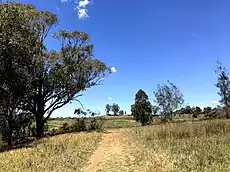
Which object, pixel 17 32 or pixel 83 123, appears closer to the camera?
pixel 17 32

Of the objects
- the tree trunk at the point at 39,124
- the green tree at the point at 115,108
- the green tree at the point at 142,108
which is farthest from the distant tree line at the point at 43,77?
the green tree at the point at 115,108

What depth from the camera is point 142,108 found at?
68.5 m

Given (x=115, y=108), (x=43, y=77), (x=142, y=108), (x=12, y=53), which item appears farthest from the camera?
(x=115, y=108)

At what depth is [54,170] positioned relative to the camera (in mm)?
15828

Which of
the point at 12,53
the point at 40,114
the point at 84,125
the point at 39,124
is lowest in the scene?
the point at 84,125

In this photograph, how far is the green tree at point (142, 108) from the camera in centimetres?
6800

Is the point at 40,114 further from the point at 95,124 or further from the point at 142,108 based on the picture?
the point at 142,108

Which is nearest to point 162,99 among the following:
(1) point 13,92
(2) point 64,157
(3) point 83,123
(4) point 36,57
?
(3) point 83,123

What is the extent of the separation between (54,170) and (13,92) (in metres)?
19.0

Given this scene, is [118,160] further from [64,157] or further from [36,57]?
[36,57]

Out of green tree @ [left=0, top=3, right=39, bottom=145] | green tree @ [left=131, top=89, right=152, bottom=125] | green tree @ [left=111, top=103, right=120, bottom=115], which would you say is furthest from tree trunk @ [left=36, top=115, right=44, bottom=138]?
green tree @ [left=111, top=103, right=120, bottom=115]

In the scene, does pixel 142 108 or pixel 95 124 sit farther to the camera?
pixel 142 108

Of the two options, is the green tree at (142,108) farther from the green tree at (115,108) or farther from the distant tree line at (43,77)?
the green tree at (115,108)

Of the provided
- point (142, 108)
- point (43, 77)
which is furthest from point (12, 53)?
point (142, 108)
